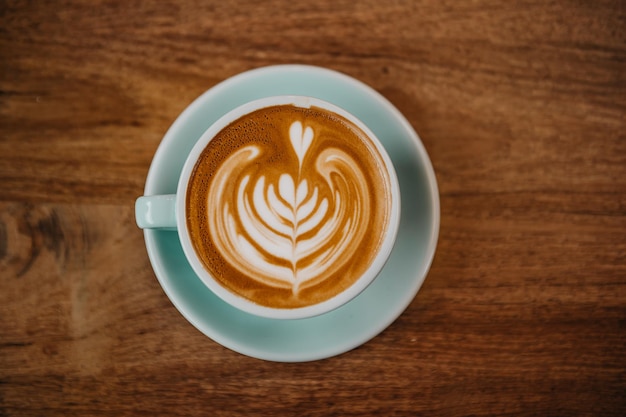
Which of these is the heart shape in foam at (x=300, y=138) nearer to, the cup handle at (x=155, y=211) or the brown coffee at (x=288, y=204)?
the brown coffee at (x=288, y=204)

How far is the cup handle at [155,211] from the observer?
3.04 feet

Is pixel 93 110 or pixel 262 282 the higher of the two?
pixel 93 110

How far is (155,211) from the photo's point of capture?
3.05 ft

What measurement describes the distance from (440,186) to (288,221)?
363 mm

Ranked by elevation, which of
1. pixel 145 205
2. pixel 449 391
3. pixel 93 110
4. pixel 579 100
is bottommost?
pixel 449 391

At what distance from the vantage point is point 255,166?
967 millimetres

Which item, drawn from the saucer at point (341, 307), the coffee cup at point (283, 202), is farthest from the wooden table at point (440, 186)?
the coffee cup at point (283, 202)

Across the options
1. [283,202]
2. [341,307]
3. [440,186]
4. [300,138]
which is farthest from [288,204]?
[440,186]

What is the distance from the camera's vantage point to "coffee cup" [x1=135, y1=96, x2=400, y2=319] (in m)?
0.94

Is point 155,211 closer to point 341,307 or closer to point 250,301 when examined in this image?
point 250,301

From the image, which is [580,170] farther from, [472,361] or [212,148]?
[212,148]

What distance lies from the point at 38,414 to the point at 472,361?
92cm

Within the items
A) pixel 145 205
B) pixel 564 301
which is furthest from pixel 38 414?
pixel 564 301

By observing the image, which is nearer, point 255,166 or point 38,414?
point 255,166
